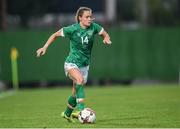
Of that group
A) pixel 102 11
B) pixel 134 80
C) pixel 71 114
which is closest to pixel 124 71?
pixel 134 80

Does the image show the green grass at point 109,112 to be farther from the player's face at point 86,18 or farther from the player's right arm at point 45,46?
A: the player's face at point 86,18

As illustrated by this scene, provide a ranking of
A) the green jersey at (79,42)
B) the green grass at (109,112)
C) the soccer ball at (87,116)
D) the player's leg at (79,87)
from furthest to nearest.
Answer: the green jersey at (79,42) → the player's leg at (79,87) → the green grass at (109,112) → the soccer ball at (87,116)

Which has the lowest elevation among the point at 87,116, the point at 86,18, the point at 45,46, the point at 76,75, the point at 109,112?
the point at 109,112

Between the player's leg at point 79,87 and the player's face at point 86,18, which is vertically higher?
the player's face at point 86,18

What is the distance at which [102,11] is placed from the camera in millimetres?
42594

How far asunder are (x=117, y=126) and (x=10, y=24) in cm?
2732

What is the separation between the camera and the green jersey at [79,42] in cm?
1636

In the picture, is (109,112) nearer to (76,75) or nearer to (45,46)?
(76,75)

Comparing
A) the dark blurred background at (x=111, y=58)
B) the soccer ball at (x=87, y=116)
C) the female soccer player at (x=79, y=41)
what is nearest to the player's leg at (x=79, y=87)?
the female soccer player at (x=79, y=41)

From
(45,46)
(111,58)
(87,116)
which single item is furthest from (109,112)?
(111,58)

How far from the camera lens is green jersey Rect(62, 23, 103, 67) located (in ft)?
53.7

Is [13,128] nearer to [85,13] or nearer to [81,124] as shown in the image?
[81,124]

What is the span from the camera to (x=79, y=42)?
16.4 meters

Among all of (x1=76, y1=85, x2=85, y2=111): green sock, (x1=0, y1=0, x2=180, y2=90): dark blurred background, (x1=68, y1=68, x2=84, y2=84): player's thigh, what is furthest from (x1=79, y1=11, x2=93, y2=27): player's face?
(x1=0, y1=0, x2=180, y2=90): dark blurred background
